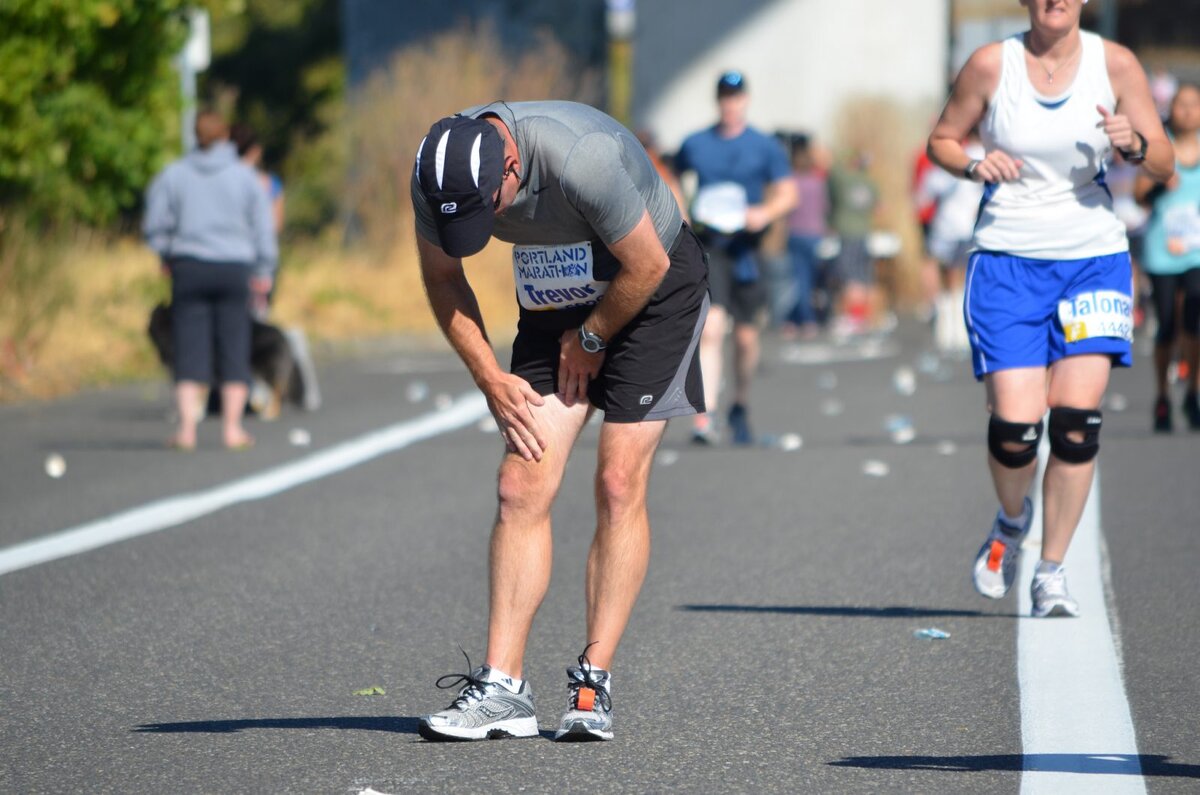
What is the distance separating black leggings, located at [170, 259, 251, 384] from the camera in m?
11.7

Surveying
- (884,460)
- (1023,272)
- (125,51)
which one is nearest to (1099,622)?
(1023,272)

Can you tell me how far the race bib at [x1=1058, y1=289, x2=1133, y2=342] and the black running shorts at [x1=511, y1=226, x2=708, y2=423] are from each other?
5.41ft

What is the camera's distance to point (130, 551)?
7.95 meters

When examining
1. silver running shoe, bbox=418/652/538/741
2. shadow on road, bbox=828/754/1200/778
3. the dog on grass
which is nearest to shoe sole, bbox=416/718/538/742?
silver running shoe, bbox=418/652/538/741

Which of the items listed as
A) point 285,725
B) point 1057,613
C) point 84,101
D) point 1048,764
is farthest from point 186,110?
point 1048,764

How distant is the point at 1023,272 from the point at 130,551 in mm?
3591

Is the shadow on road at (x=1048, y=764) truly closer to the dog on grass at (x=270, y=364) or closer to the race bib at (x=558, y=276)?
the race bib at (x=558, y=276)

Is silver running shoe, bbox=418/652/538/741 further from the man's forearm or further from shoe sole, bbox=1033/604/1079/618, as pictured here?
shoe sole, bbox=1033/604/1079/618

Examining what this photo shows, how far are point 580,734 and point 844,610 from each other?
1943mm

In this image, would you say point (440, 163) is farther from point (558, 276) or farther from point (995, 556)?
point (995, 556)

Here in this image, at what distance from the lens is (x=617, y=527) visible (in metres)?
5.14

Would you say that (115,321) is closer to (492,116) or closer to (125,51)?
(125,51)

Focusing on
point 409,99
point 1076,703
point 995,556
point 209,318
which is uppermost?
point 409,99

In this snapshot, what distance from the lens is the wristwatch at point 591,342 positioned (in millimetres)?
5007
